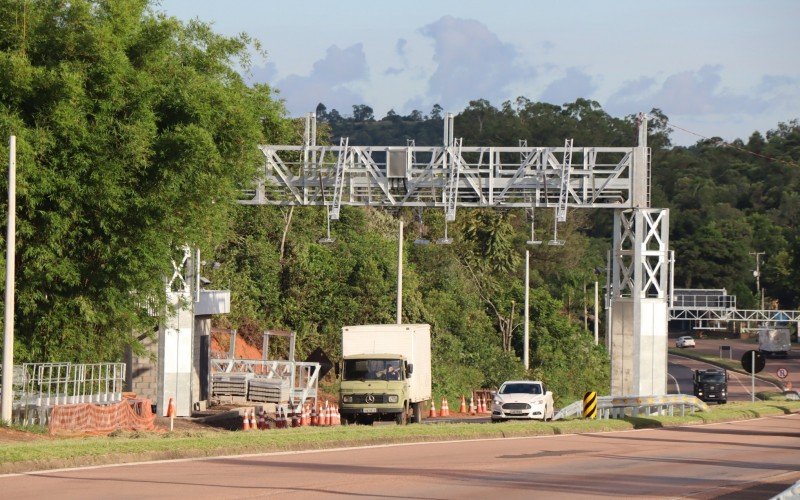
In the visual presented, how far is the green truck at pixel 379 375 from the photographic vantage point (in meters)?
38.4

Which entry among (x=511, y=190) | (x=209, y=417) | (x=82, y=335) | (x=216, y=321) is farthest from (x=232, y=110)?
(x=216, y=321)

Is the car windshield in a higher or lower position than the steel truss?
lower

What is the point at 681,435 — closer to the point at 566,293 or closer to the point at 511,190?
the point at 511,190

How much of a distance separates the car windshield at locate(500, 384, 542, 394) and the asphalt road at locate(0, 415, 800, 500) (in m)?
13.8

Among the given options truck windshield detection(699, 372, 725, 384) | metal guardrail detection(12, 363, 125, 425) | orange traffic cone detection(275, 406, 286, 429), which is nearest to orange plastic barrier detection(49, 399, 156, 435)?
metal guardrail detection(12, 363, 125, 425)

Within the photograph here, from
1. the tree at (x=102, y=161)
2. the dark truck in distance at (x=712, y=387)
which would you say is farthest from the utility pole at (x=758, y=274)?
the tree at (x=102, y=161)

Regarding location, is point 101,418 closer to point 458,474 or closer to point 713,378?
point 458,474

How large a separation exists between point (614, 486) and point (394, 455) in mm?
6332

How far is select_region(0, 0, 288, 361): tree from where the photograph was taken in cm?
3003

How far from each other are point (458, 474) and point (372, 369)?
60.8 feet

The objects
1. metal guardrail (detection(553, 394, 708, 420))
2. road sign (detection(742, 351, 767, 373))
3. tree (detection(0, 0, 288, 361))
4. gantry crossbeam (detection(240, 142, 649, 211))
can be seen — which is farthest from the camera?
road sign (detection(742, 351, 767, 373))

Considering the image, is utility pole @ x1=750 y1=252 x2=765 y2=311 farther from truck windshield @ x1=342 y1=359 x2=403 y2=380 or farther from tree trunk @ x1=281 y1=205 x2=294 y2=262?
truck windshield @ x1=342 y1=359 x2=403 y2=380

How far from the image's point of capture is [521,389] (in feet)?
144

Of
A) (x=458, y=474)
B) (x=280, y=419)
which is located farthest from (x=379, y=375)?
(x=458, y=474)
